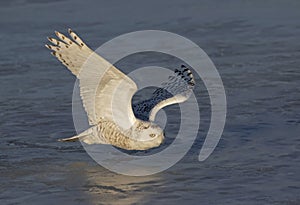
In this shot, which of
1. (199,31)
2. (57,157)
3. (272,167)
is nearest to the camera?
(272,167)

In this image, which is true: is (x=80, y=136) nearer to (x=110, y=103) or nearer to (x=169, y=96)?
(x=110, y=103)

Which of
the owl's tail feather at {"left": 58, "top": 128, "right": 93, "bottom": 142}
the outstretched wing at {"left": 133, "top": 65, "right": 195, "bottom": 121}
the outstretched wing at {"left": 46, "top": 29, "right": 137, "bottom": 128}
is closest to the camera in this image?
the outstretched wing at {"left": 46, "top": 29, "right": 137, "bottom": 128}

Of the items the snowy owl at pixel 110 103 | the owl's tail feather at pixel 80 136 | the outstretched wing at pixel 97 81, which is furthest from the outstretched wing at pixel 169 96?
the owl's tail feather at pixel 80 136

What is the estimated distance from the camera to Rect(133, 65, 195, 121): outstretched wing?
8.74 m

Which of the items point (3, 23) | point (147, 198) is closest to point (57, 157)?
point (147, 198)

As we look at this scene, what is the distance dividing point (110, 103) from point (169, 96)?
849 millimetres

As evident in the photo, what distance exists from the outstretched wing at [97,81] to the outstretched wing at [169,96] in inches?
13.7

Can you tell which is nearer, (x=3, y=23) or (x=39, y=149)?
(x=39, y=149)

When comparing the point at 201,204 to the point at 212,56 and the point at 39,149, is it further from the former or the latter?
the point at 212,56

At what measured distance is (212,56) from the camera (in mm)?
11602

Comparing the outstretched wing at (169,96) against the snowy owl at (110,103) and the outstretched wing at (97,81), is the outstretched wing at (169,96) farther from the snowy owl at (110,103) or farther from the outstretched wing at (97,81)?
the outstretched wing at (97,81)

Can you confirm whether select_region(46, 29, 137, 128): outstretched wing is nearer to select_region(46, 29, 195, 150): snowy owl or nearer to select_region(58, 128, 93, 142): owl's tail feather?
select_region(46, 29, 195, 150): snowy owl

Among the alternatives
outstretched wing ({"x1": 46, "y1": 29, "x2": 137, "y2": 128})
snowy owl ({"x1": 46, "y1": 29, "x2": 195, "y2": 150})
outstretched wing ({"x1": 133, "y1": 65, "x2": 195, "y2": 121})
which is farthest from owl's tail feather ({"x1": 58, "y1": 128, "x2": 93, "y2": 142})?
outstretched wing ({"x1": 133, "y1": 65, "x2": 195, "y2": 121})

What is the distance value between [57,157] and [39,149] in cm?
28
